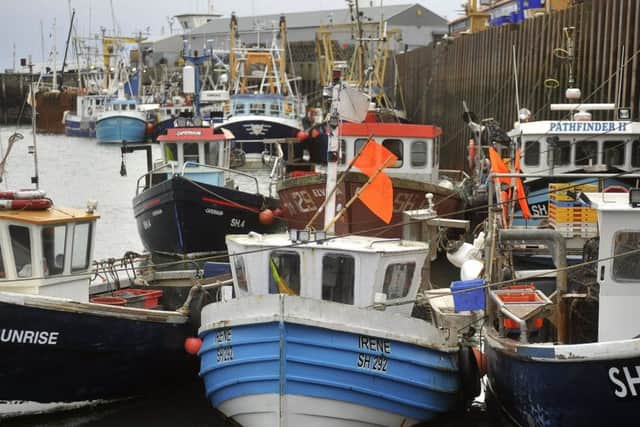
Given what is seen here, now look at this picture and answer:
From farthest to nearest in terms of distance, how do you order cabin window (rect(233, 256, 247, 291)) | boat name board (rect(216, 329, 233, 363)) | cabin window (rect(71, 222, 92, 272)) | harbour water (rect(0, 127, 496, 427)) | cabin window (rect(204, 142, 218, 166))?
cabin window (rect(204, 142, 218, 166)), cabin window (rect(71, 222, 92, 272)), harbour water (rect(0, 127, 496, 427)), cabin window (rect(233, 256, 247, 291)), boat name board (rect(216, 329, 233, 363))

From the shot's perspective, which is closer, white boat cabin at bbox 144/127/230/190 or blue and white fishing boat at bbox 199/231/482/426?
blue and white fishing boat at bbox 199/231/482/426

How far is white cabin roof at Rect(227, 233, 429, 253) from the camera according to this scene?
1173 centimetres

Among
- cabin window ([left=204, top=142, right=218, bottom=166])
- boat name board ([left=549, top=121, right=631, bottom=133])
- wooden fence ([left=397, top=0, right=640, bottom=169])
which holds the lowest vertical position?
cabin window ([left=204, top=142, right=218, bottom=166])

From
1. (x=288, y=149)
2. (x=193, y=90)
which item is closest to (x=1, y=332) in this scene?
(x=288, y=149)

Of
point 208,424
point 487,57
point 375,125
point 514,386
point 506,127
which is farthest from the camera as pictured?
point 487,57

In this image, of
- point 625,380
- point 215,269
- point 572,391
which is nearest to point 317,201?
point 215,269

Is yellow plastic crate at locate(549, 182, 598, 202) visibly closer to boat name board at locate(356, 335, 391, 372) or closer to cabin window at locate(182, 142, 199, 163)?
boat name board at locate(356, 335, 391, 372)

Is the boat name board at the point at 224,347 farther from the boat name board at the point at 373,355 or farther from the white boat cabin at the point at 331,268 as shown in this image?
the boat name board at the point at 373,355

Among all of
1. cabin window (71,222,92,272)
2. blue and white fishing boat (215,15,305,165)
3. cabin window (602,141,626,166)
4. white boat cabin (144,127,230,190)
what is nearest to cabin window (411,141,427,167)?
cabin window (602,141,626,166)

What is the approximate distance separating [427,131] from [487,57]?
14.5 metres

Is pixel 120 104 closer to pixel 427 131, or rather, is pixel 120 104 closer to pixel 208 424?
pixel 427 131

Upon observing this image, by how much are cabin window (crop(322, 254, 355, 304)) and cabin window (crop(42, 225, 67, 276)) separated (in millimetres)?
3186

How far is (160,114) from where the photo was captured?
74750 millimetres

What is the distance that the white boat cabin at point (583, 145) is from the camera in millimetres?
17750
